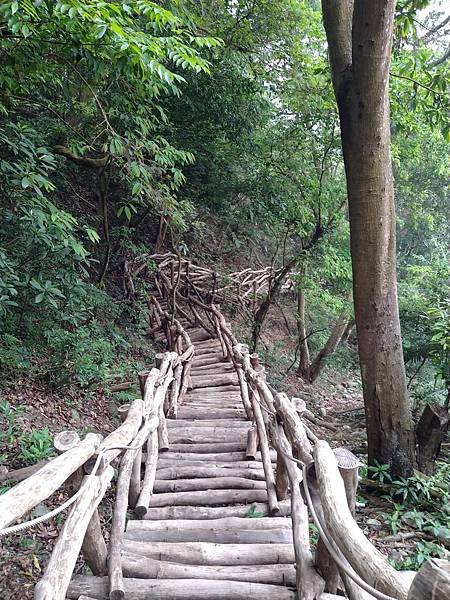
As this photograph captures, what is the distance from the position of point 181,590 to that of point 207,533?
57 cm

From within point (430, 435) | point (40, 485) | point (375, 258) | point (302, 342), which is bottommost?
point (430, 435)

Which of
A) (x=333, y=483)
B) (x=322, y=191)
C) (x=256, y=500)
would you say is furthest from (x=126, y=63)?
(x=322, y=191)

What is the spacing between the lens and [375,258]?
394cm

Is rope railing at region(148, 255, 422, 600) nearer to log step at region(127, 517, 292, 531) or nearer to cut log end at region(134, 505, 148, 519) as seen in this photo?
log step at region(127, 517, 292, 531)

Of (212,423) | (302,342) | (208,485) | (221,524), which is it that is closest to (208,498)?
(208,485)

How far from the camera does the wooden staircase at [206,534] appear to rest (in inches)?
81.6

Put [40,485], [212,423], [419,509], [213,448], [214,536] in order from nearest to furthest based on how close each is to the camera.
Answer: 1. [40,485]
2. [214,536]
3. [419,509]
4. [213,448]
5. [212,423]

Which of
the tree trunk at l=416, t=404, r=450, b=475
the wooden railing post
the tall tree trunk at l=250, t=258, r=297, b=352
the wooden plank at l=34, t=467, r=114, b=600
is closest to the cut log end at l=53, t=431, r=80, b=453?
the wooden railing post

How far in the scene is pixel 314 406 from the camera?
8.62m

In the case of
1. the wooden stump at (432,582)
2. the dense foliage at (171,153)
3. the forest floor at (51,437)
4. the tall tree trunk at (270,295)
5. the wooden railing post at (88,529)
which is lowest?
the forest floor at (51,437)

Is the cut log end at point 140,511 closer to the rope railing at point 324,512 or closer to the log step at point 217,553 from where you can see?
the log step at point 217,553

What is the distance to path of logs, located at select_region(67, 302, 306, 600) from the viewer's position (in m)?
2.07

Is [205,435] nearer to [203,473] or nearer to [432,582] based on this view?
[203,473]

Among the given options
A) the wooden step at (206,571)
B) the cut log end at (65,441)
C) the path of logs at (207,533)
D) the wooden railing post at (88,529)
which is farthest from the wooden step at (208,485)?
the cut log end at (65,441)
